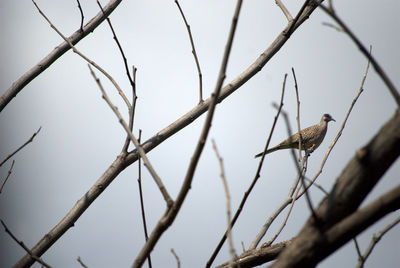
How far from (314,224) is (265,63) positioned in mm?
1974

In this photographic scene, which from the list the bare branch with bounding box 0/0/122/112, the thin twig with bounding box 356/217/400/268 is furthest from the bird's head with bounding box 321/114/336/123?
the thin twig with bounding box 356/217/400/268

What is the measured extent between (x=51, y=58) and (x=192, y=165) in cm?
247

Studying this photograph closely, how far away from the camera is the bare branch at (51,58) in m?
3.18

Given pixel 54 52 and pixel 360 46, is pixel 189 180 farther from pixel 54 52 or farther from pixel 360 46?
pixel 54 52

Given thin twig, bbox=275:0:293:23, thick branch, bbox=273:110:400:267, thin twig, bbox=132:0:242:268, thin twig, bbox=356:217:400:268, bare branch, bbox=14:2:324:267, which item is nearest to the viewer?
Result: thick branch, bbox=273:110:400:267

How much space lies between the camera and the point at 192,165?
138cm

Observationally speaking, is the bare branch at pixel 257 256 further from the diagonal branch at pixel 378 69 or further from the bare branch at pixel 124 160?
the diagonal branch at pixel 378 69

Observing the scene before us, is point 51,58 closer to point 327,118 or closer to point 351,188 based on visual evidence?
point 351,188

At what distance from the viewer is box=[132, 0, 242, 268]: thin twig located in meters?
1.35

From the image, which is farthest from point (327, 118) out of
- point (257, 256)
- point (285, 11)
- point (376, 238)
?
point (376, 238)

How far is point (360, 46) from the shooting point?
4.04 ft

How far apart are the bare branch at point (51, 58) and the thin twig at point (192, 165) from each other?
2155 millimetres

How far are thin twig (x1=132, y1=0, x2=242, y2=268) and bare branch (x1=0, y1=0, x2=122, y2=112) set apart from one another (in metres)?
2.15

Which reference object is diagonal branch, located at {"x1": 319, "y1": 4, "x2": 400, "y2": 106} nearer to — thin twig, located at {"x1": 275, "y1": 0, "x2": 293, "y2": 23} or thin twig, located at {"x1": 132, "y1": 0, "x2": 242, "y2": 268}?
thin twig, located at {"x1": 132, "y1": 0, "x2": 242, "y2": 268}
